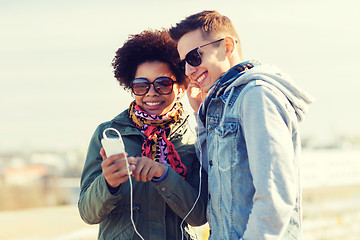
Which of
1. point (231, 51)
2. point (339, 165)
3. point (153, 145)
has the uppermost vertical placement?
point (231, 51)

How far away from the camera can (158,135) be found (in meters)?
3.28

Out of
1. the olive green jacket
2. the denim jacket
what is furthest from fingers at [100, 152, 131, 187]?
the denim jacket

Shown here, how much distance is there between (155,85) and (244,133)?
3.43 ft

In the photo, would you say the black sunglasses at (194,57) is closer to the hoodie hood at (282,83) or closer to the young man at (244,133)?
the young man at (244,133)

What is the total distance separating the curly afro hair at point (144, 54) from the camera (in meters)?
3.45

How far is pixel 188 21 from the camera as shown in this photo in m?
2.94

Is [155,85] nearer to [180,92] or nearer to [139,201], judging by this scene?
[180,92]

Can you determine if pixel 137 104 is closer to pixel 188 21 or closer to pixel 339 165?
pixel 188 21

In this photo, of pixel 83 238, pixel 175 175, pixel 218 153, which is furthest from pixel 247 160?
pixel 83 238

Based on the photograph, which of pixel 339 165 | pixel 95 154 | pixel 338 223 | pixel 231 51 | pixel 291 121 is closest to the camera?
pixel 291 121

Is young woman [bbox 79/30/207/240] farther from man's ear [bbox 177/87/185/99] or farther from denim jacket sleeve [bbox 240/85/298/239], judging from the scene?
denim jacket sleeve [bbox 240/85/298/239]

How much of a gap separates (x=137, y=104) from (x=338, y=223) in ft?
39.5

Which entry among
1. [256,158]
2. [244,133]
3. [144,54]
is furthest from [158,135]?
[256,158]

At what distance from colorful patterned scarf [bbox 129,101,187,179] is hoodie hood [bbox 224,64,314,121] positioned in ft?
2.65
